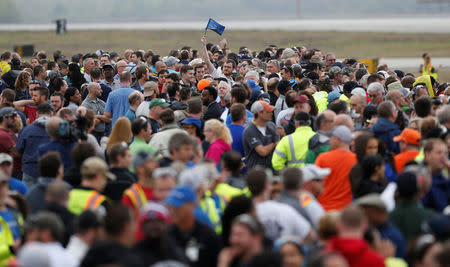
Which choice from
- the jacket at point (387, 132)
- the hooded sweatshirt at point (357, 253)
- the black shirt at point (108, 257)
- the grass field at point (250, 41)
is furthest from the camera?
the grass field at point (250, 41)

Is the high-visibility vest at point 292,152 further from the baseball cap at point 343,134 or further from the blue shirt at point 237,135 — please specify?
the blue shirt at point 237,135

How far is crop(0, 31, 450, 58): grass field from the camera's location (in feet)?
145

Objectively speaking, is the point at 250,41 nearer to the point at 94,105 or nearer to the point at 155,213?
the point at 94,105

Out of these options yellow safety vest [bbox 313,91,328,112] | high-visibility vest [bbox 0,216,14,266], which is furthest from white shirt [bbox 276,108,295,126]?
high-visibility vest [bbox 0,216,14,266]

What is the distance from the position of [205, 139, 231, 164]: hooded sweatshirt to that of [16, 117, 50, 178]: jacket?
234 centimetres

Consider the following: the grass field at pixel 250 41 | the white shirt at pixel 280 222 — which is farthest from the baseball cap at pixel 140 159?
the grass field at pixel 250 41

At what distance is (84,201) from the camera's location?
21.2ft

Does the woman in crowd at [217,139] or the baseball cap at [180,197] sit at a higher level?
the baseball cap at [180,197]

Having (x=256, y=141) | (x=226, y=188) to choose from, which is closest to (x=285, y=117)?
(x=256, y=141)

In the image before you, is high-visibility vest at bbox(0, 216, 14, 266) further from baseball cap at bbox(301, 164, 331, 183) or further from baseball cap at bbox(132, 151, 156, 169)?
baseball cap at bbox(301, 164, 331, 183)

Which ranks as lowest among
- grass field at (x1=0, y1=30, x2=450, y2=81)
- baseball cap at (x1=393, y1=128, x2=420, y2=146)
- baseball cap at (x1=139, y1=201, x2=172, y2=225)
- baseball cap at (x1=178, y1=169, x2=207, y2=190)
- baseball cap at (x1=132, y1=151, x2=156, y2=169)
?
grass field at (x1=0, y1=30, x2=450, y2=81)

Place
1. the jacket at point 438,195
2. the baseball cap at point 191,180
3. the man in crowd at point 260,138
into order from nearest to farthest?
the baseball cap at point 191,180 → the jacket at point 438,195 → the man in crowd at point 260,138

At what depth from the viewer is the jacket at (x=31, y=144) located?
30.8 ft

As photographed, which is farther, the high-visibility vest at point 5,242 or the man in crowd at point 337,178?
the man in crowd at point 337,178
